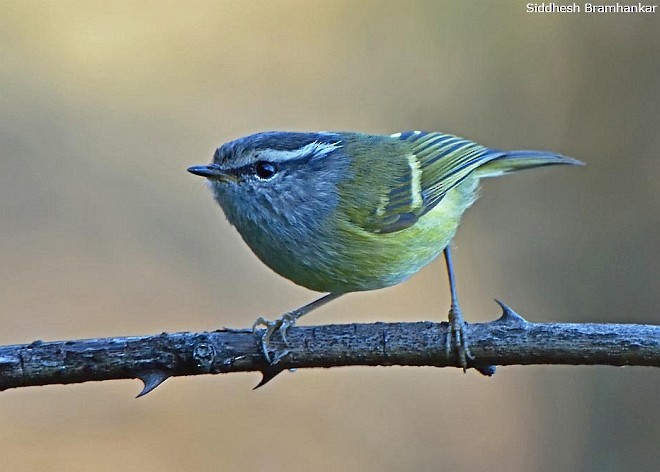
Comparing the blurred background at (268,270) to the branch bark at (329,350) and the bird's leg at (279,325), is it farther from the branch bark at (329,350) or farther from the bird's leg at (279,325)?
the branch bark at (329,350)

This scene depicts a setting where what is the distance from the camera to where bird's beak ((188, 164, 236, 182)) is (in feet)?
11.5

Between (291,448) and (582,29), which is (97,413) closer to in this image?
(291,448)

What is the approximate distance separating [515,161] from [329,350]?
6.70 feet

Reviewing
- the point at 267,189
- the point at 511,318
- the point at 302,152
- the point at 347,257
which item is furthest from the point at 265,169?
the point at 511,318

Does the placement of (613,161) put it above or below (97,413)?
above

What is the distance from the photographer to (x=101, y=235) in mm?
6621

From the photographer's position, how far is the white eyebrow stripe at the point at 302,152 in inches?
141

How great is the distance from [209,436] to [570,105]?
13.4 feet

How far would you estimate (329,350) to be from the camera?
297cm

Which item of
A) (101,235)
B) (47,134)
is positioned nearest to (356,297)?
(101,235)

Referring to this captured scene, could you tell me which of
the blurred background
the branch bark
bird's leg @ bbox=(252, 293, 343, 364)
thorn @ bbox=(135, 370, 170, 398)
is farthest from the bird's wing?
the blurred background

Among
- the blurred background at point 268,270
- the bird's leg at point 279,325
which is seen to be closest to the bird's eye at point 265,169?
the bird's leg at point 279,325

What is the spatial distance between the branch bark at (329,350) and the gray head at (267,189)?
0.68 metres

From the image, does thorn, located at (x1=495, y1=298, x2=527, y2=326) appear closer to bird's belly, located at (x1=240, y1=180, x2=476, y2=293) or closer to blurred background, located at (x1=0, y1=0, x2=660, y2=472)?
bird's belly, located at (x1=240, y1=180, x2=476, y2=293)
